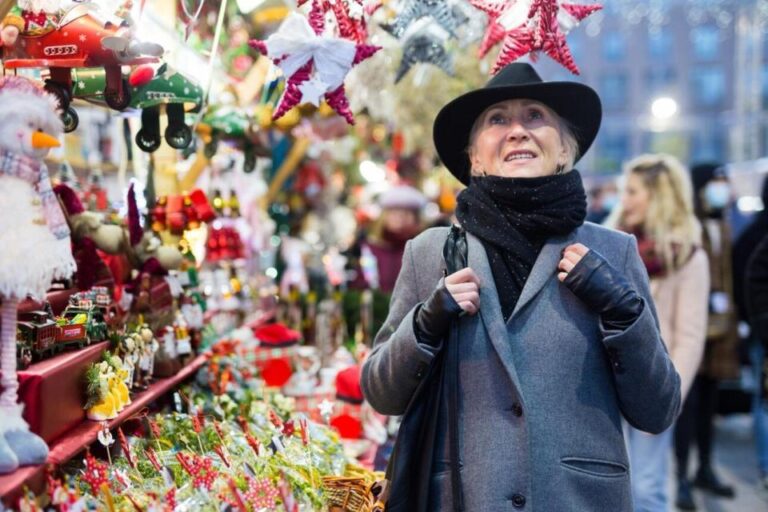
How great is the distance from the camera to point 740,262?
4742 millimetres

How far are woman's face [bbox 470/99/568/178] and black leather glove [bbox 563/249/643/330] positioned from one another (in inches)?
11.7

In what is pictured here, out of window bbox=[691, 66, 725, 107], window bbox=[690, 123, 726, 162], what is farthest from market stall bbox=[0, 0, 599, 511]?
window bbox=[691, 66, 725, 107]

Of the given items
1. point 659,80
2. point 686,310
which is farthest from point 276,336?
point 659,80

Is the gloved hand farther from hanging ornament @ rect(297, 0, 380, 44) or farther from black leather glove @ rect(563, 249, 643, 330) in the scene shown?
hanging ornament @ rect(297, 0, 380, 44)

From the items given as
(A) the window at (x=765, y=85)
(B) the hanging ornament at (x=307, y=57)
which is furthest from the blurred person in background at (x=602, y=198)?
(A) the window at (x=765, y=85)

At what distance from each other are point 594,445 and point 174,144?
1570mm

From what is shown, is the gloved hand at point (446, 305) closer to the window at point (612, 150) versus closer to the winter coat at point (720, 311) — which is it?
the winter coat at point (720, 311)

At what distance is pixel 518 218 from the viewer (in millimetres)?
1864

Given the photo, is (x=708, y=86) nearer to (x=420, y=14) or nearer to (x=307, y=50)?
(x=420, y=14)

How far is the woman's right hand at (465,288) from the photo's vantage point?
1737 mm

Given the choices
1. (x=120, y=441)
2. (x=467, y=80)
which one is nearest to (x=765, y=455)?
(x=467, y=80)

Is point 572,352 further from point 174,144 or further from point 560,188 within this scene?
point 174,144

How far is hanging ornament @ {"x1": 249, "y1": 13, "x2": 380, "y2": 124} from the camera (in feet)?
7.11

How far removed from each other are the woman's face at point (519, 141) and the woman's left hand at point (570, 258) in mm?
225
